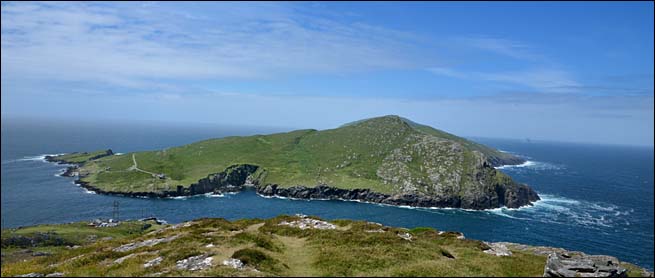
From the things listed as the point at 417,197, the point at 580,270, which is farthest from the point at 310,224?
the point at 417,197

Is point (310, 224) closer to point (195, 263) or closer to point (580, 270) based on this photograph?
point (195, 263)

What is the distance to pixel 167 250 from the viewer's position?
110ft

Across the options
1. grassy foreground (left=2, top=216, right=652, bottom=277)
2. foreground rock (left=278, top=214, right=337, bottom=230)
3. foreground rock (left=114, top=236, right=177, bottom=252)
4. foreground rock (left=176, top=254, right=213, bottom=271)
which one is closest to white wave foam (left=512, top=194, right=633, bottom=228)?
grassy foreground (left=2, top=216, right=652, bottom=277)

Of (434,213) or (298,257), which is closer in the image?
(298,257)

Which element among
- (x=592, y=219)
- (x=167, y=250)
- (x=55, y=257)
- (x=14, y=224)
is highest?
(x=167, y=250)

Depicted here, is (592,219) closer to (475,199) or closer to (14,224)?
(475,199)

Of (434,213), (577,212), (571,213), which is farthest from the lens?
(434,213)

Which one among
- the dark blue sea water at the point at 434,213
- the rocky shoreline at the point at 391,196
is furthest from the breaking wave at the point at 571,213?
the rocky shoreline at the point at 391,196

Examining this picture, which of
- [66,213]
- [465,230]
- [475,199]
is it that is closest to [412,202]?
[475,199]

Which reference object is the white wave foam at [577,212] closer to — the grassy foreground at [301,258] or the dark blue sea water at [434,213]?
the dark blue sea water at [434,213]

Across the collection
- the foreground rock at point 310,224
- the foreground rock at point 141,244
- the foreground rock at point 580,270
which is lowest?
the foreground rock at point 141,244

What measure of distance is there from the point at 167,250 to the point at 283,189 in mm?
167171

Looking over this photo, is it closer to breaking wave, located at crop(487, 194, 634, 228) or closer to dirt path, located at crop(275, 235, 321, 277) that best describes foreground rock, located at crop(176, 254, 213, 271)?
dirt path, located at crop(275, 235, 321, 277)

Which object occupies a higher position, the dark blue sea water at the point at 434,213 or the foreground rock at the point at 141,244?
the foreground rock at the point at 141,244
